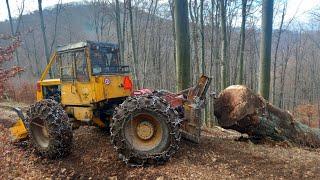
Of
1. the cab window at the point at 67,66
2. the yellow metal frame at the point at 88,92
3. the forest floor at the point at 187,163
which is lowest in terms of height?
the forest floor at the point at 187,163

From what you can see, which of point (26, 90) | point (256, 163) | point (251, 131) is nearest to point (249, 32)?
point (26, 90)

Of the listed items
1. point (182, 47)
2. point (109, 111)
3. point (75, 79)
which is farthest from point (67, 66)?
point (182, 47)

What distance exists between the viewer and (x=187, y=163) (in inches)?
267

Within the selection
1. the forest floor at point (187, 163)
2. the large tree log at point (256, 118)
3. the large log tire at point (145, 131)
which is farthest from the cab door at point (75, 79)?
the large tree log at point (256, 118)

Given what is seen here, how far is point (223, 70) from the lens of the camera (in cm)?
1766

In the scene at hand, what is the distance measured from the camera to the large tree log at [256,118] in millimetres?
8466

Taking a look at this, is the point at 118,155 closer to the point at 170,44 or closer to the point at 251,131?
the point at 251,131

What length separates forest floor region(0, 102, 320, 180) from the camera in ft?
20.9

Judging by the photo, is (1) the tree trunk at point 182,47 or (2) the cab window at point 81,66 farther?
(1) the tree trunk at point 182,47

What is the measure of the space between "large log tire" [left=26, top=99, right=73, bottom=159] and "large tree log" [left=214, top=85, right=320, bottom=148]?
377 cm

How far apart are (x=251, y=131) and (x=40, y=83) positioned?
5.69m

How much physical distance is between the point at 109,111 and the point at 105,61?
1.21 meters

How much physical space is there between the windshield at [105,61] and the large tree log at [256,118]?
2.73m

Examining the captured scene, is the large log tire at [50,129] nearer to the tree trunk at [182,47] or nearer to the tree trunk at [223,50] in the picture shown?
the tree trunk at [182,47]
